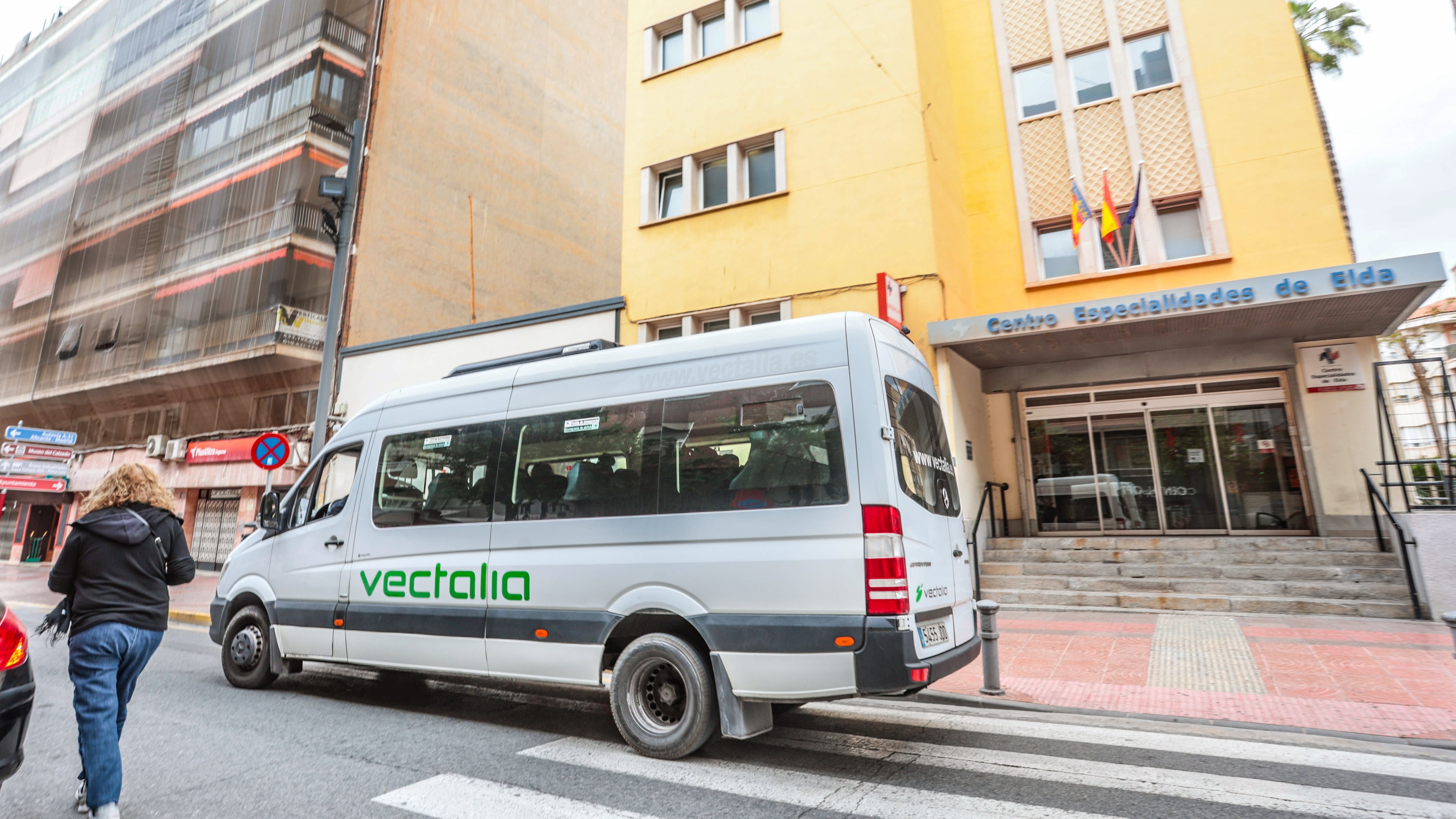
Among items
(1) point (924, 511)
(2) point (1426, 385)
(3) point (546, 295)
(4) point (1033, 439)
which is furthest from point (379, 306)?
(2) point (1426, 385)

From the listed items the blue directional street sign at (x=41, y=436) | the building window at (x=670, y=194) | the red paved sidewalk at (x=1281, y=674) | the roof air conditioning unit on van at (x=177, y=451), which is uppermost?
the building window at (x=670, y=194)

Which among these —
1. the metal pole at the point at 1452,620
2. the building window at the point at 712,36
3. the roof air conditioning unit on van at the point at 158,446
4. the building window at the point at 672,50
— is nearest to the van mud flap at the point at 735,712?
the metal pole at the point at 1452,620

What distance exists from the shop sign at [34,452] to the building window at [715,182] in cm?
2291

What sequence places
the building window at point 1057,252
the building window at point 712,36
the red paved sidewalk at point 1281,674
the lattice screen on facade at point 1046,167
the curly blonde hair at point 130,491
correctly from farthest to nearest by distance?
the building window at point 712,36, the lattice screen on facade at point 1046,167, the building window at point 1057,252, the red paved sidewalk at point 1281,674, the curly blonde hair at point 130,491

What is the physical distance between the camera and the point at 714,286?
44.2 ft

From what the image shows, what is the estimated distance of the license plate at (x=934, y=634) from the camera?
13.5ft

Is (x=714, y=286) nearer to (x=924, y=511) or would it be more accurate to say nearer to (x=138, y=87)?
(x=924, y=511)

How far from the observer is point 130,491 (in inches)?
152

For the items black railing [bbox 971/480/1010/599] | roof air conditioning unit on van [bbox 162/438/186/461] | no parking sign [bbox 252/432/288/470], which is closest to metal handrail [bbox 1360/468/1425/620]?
black railing [bbox 971/480/1010/599]

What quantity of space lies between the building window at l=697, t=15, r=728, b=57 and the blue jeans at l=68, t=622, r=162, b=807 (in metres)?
14.1

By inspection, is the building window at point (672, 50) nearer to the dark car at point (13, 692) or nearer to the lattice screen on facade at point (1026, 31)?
the lattice screen on facade at point (1026, 31)

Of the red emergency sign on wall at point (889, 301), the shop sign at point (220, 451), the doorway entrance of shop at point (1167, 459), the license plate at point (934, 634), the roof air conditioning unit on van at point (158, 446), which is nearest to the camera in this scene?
the license plate at point (934, 634)

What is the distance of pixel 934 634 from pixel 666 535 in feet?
5.76

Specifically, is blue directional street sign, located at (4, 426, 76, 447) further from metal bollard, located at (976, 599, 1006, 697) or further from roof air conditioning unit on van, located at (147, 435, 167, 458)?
metal bollard, located at (976, 599, 1006, 697)
